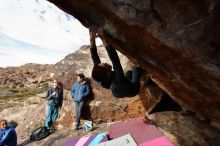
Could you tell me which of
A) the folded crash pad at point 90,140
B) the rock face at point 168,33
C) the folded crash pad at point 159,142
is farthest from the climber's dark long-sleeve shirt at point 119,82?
the folded crash pad at point 90,140

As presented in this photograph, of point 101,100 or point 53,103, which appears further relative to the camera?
point 53,103

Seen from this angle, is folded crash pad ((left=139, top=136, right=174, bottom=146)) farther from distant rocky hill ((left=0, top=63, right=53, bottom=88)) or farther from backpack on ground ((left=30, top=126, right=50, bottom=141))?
distant rocky hill ((left=0, top=63, right=53, bottom=88))

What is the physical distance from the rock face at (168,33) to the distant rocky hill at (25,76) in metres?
84.3

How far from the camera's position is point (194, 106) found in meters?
Answer: 10.2

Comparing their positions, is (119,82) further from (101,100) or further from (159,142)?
(101,100)

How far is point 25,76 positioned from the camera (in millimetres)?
108875

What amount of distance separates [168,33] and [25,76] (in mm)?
105547

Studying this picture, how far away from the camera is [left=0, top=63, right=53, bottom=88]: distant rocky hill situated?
98.6 m

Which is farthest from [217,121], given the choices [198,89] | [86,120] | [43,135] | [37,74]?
[37,74]

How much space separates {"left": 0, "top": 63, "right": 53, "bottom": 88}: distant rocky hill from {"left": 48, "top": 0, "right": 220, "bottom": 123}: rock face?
276 feet

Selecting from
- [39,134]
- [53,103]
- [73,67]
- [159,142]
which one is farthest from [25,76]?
[159,142]

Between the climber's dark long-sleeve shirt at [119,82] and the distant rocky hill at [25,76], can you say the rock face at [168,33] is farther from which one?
the distant rocky hill at [25,76]

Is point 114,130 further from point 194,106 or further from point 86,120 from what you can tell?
point 86,120

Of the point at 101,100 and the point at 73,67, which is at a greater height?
the point at 73,67
